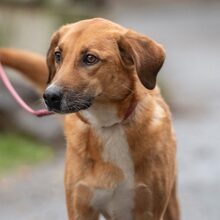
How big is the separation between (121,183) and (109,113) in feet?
1.49

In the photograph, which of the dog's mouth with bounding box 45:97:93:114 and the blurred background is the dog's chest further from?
the blurred background

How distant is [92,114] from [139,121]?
12.5 inches

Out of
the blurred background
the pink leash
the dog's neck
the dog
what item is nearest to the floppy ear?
the dog

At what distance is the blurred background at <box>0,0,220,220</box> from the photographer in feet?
25.8

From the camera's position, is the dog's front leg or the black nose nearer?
the black nose

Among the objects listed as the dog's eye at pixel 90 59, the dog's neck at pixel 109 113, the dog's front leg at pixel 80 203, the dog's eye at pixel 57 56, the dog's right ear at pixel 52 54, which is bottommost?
the dog's front leg at pixel 80 203

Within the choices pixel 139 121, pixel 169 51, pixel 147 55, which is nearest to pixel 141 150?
pixel 139 121

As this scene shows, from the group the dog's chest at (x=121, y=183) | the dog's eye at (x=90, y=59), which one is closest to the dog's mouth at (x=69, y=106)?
the dog's eye at (x=90, y=59)

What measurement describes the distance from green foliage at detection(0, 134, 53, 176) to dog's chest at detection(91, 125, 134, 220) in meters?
3.35

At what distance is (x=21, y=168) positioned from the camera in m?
8.75

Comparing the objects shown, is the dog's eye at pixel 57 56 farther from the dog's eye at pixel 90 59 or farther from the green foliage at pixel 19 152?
the green foliage at pixel 19 152

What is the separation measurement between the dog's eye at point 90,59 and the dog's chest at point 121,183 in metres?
0.61

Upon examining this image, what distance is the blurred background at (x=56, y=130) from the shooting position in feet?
25.8

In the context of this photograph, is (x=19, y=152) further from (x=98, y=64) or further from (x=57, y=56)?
(x=98, y=64)
